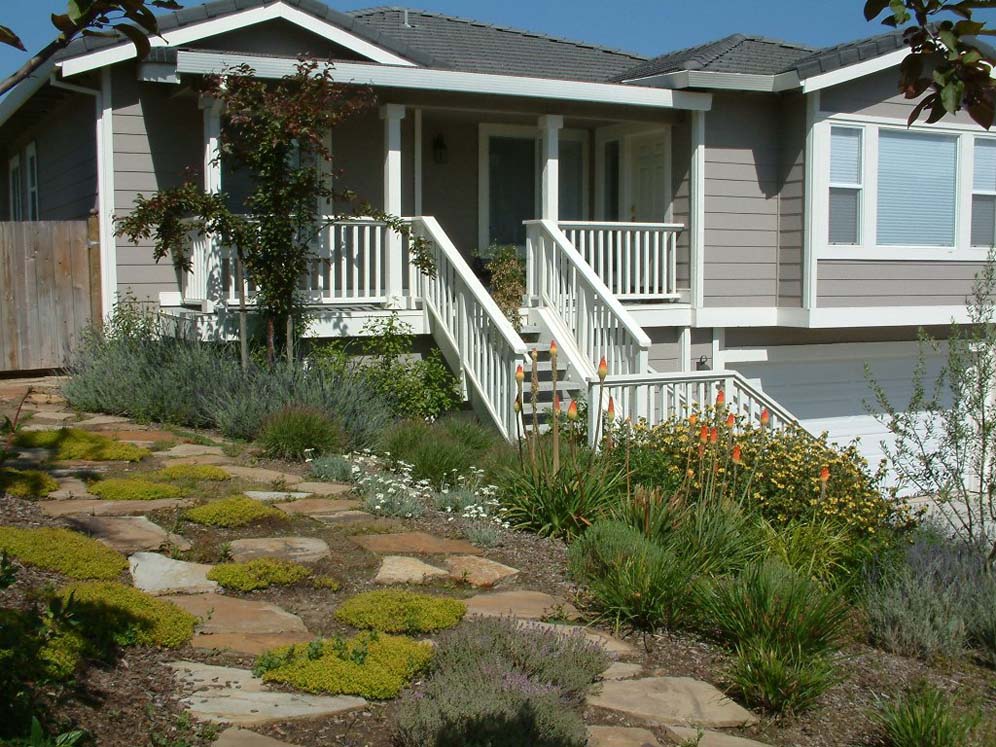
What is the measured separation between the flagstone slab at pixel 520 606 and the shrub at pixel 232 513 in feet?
4.91

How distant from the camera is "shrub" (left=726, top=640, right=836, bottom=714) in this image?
4.59 m

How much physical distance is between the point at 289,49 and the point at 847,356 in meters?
8.02

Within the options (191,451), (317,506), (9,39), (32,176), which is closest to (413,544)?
(317,506)

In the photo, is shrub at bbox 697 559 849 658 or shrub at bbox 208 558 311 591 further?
shrub at bbox 208 558 311 591

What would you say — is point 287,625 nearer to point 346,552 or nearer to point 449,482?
point 346,552

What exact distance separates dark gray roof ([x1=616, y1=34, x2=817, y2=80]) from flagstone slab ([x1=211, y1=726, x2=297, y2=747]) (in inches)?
416

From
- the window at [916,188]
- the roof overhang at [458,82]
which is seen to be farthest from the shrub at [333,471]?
the window at [916,188]

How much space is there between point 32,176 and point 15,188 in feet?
7.47

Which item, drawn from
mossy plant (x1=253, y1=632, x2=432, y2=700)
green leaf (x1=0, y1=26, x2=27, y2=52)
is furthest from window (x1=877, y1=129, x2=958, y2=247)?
green leaf (x1=0, y1=26, x2=27, y2=52)

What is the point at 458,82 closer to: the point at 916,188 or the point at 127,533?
the point at 916,188

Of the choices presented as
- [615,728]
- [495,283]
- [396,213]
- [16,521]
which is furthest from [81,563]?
[495,283]

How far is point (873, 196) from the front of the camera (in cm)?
1326

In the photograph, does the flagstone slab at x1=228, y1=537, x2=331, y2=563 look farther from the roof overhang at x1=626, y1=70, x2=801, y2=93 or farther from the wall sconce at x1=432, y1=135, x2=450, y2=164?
the wall sconce at x1=432, y1=135, x2=450, y2=164

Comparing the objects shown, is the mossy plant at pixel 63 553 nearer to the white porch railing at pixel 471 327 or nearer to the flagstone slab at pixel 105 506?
the flagstone slab at pixel 105 506
